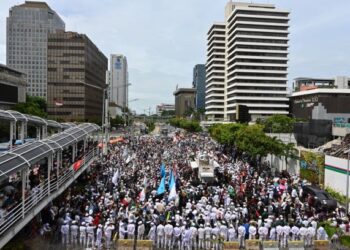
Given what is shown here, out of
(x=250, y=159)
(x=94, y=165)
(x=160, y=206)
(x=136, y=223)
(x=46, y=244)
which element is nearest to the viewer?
(x=46, y=244)

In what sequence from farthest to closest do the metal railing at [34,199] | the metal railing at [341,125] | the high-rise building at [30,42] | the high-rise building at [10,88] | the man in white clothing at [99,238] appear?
the high-rise building at [30,42] < the high-rise building at [10,88] < the metal railing at [341,125] < the man in white clothing at [99,238] < the metal railing at [34,199]

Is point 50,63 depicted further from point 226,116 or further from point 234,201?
point 234,201

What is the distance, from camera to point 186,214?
19172 mm

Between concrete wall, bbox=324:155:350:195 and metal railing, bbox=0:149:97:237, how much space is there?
660 inches

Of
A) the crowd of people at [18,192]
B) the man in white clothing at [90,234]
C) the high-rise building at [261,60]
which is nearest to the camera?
the crowd of people at [18,192]

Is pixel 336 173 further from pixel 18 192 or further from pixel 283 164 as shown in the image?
pixel 18 192

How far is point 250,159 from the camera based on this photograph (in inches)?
1726

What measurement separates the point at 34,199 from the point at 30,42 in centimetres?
13685

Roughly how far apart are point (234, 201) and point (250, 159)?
21276 mm

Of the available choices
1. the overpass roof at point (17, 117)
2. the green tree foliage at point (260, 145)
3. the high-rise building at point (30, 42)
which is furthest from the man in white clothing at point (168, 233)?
the high-rise building at point (30, 42)

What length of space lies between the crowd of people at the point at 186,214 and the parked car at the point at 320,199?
30 cm

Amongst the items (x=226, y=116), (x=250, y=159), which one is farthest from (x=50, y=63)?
(x=250, y=159)

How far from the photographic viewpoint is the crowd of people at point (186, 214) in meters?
16.9

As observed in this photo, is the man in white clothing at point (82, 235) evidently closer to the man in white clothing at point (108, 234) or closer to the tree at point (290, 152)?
the man in white clothing at point (108, 234)
